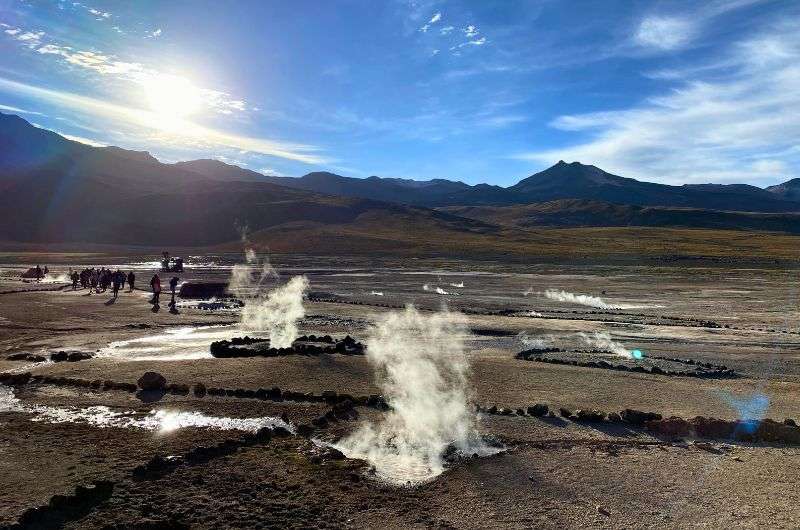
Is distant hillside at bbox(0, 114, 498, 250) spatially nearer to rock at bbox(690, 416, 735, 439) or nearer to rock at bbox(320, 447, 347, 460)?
rock at bbox(690, 416, 735, 439)

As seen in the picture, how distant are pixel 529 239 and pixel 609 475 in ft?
430

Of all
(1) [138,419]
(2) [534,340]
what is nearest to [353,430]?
(1) [138,419]

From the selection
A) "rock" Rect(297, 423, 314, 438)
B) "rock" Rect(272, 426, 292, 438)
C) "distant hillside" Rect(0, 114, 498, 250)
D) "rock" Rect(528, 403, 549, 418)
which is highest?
"distant hillside" Rect(0, 114, 498, 250)

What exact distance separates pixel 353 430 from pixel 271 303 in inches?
1053

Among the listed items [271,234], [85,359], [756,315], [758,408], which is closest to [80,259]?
[271,234]

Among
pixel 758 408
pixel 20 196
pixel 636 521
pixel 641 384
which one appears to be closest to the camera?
pixel 636 521

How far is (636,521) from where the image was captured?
9.61 m

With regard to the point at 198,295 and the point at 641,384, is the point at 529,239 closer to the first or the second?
the point at 198,295

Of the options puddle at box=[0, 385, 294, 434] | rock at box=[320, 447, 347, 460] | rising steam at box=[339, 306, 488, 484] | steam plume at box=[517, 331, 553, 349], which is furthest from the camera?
steam plume at box=[517, 331, 553, 349]

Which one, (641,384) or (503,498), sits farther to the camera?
(641,384)

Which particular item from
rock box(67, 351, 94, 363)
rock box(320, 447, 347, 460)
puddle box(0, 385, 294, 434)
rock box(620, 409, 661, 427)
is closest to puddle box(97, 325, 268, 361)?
rock box(67, 351, 94, 363)

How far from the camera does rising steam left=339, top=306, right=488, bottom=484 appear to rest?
12.3 m

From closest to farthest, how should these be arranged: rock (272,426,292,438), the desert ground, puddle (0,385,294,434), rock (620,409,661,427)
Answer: the desert ground < rock (272,426,292,438) < puddle (0,385,294,434) < rock (620,409,661,427)

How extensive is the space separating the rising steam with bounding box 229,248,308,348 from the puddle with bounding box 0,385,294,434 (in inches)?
366
